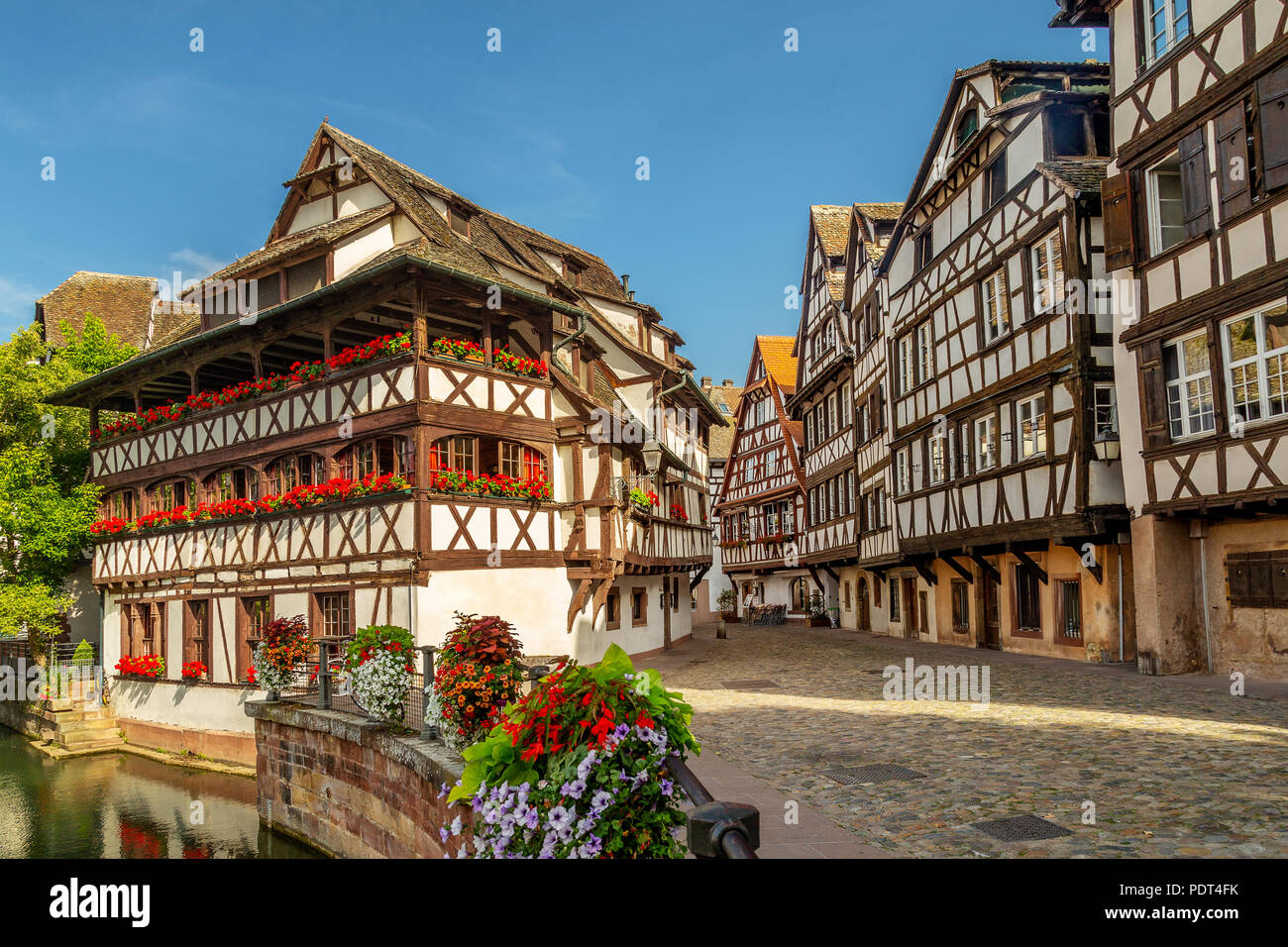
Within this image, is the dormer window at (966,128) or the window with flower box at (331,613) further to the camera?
the dormer window at (966,128)

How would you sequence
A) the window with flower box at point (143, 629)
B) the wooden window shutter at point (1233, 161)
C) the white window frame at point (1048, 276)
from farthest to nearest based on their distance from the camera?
the window with flower box at point (143, 629) < the white window frame at point (1048, 276) < the wooden window shutter at point (1233, 161)

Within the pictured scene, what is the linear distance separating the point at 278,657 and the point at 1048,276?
15210 mm

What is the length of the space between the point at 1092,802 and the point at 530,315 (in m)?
15.2

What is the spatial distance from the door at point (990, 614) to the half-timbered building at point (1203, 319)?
25.7 feet

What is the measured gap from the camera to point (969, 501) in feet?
69.9

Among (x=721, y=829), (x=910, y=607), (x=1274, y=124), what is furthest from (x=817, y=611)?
(x=721, y=829)

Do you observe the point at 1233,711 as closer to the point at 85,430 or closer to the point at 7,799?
the point at 7,799

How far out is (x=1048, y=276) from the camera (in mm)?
18266

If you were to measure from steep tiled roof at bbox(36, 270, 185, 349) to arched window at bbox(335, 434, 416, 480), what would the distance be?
2052 cm

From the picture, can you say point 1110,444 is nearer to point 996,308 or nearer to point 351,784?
point 996,308

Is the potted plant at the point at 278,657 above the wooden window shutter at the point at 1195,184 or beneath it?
beneath

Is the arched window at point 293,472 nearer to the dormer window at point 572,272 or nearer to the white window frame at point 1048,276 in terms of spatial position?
the dormer window at point 572,272

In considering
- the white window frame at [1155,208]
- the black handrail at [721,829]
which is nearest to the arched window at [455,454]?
the white window frame at [1155,208]

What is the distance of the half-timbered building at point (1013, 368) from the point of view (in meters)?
17.2
